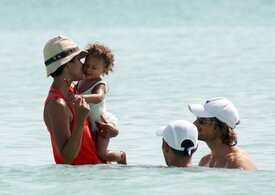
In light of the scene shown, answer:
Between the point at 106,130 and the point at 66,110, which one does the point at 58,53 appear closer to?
the point at 66,110

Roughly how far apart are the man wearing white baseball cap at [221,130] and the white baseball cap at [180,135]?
0.50 m

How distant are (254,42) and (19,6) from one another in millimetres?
29620

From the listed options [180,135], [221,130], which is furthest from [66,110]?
[221,130]

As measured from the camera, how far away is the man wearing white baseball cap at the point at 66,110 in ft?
28.0

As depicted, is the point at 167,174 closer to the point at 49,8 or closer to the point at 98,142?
the point at 98,142

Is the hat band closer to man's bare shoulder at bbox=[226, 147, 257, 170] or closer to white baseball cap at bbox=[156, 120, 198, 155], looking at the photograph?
white baseball cap at bbox=[156, 120, 198, 155]

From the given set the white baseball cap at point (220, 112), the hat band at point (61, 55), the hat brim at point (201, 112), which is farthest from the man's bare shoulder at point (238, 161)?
the hat band at point (61, 55)

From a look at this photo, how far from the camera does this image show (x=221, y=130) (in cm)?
926

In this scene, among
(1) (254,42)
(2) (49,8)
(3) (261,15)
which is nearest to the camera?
(1) (254,42)

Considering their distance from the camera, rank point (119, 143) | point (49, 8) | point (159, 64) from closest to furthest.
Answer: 1. point (119, 143)
2. point (159, 64)
3. point (49, 8)

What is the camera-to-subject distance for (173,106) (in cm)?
1694

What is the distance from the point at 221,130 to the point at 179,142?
2.53ft

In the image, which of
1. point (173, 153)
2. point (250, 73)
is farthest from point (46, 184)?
point (250, 73)

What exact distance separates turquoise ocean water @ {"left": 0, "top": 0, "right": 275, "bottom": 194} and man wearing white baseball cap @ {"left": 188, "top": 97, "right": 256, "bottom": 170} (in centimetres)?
18
